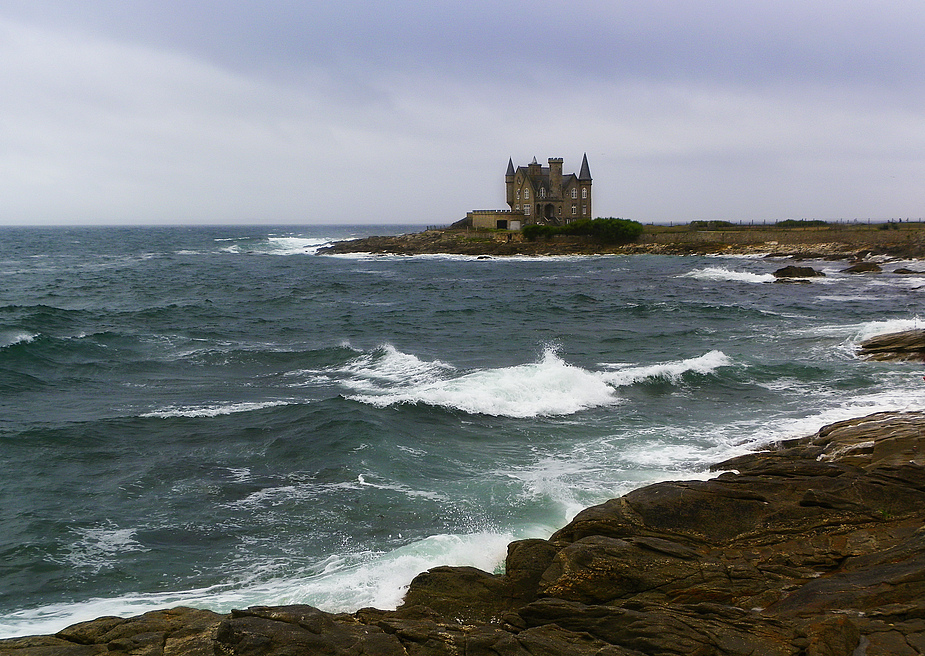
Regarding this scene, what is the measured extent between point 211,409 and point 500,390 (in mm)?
8315

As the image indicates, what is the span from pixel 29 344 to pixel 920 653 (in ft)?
101

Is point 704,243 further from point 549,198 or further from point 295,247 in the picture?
point 295,247

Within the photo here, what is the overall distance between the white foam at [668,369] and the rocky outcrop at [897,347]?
4816mm

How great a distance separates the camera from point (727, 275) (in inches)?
2405

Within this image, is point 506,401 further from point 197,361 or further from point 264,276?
point 264,276

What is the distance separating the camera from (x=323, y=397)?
2114cm

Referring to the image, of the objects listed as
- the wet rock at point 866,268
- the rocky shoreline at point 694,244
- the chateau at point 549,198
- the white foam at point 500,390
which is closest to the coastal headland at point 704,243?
the rocky shoreline at point 694,244

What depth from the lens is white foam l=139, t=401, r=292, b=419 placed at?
19169 millimetres

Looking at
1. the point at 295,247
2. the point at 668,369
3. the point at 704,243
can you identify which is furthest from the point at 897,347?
the point at 295,247

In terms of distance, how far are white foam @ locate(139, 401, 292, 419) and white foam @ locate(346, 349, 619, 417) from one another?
2655 millimetres

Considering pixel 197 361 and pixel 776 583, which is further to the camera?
pixel 197 361

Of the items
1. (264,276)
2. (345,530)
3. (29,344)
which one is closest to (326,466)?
(345,530)

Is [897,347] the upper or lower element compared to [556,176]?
lower

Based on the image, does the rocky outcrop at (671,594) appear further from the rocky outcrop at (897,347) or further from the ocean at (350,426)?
the rocky outcrop at (897,347)
